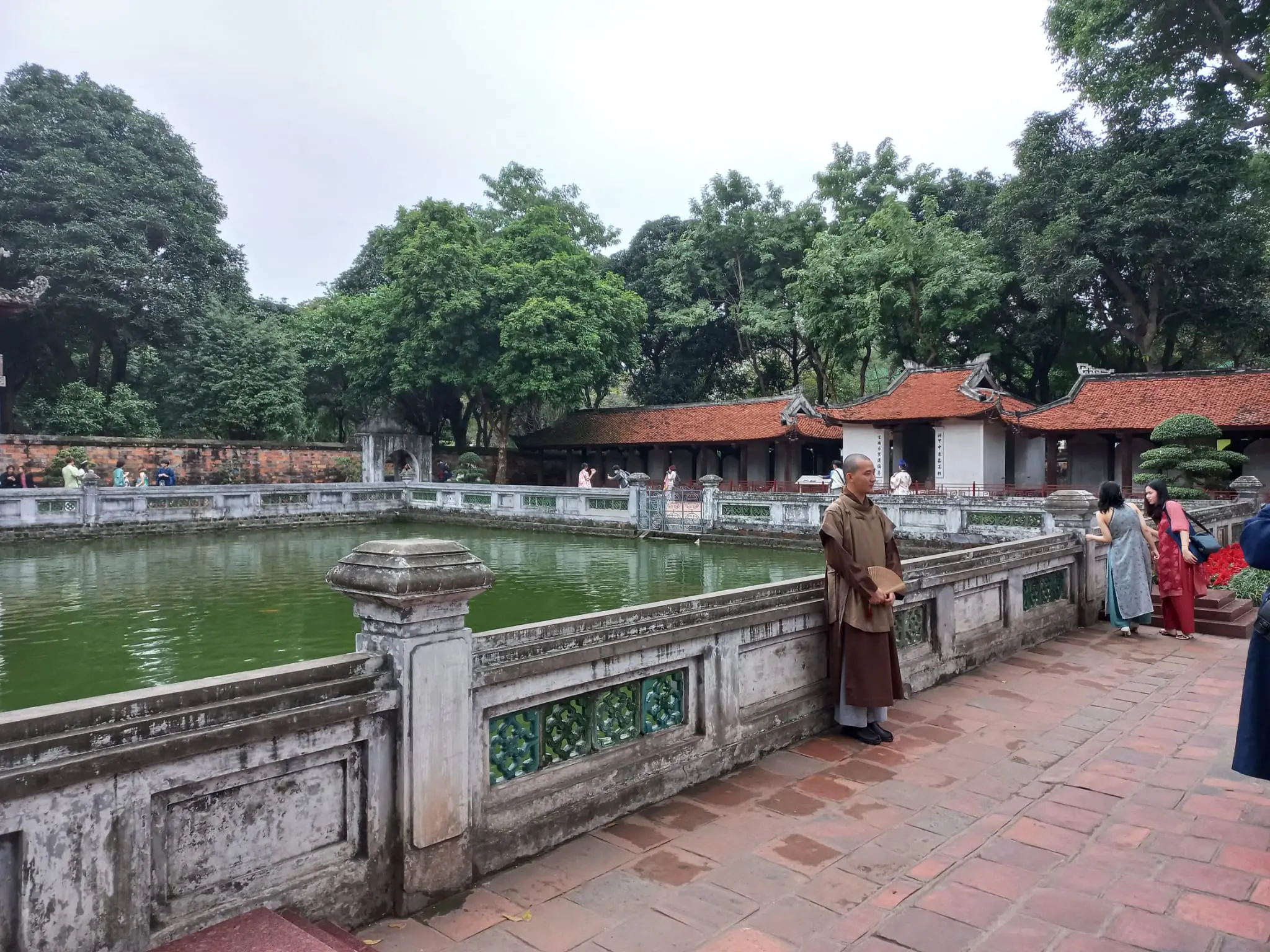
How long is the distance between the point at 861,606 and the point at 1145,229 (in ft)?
79.9

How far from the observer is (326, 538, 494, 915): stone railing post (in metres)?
2.70

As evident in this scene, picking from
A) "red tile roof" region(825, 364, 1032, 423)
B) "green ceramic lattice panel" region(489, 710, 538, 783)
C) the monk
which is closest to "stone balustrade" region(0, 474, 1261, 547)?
"red tile roof" region(825, 364, 1032, 423)

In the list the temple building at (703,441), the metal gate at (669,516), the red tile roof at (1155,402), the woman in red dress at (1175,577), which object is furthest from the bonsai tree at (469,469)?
the woman in red dress at (1175,577)

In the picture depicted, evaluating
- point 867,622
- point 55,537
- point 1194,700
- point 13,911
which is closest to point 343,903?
point 13,911

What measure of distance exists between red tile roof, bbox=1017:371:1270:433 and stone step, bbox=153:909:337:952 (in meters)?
23.6

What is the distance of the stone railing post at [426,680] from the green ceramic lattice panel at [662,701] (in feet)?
3.25

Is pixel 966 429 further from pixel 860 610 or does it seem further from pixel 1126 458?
pixel 860 610

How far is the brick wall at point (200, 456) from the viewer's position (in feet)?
72.5

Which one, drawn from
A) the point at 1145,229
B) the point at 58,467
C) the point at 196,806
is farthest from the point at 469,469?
the point at 196,806

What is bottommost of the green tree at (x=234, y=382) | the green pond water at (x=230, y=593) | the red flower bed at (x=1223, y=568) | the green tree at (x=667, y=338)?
the green pond water at (x=230, y=593)

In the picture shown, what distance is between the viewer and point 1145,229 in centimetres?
2306

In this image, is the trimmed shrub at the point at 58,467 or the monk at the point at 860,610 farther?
the trimmed shrub at the point at 58,467

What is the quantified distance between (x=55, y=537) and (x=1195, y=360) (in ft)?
111

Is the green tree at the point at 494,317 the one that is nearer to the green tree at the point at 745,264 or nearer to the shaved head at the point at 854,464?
the green tree at the point at 745,264
